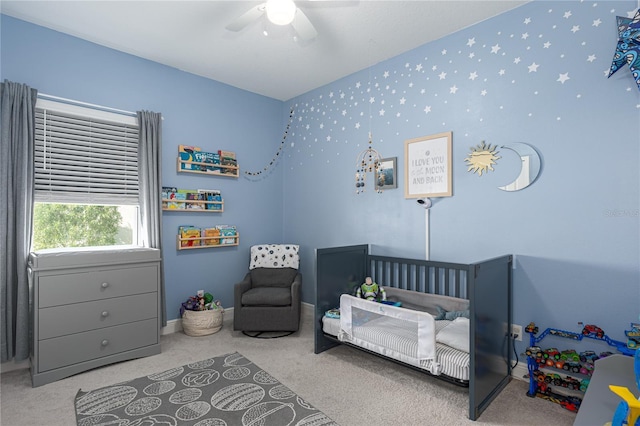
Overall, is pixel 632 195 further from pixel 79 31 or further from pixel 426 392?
pixel 79 31

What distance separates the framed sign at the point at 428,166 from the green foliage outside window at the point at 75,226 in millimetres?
2773

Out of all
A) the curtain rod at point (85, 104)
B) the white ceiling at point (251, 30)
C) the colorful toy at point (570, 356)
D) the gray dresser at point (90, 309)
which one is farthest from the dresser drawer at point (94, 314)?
the colorful toy at point (570, 356)

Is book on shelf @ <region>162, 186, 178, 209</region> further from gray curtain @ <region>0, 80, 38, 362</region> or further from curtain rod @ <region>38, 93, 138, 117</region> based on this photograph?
gray curtain @ <region>0, 80, 38, 362</region>

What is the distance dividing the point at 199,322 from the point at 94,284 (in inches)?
40.6

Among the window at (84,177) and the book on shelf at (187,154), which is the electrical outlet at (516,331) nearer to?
the book on shelf at (187,154)

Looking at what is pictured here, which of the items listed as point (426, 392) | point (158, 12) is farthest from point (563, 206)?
point (158, 12)

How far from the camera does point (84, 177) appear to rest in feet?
9.68

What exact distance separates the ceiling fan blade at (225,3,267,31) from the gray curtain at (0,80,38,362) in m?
1.74

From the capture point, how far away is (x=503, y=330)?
2342 millimetres

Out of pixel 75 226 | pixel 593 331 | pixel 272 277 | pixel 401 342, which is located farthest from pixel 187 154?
pixel 593 331

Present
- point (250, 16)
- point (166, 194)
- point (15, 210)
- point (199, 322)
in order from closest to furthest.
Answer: point (250, 16) < point (15, 210) < point (199, 322) < point (166, 194)

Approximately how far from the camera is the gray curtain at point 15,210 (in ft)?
8.05

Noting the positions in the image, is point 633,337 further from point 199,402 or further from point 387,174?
point 199,402

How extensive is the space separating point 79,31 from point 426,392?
12.6ft
